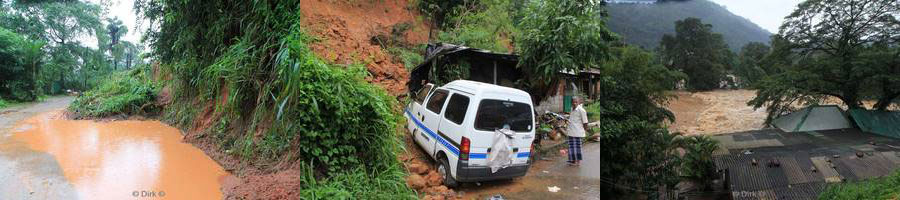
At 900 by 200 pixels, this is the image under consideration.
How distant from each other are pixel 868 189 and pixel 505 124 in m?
1.48

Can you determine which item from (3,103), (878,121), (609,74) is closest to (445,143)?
(609,74)

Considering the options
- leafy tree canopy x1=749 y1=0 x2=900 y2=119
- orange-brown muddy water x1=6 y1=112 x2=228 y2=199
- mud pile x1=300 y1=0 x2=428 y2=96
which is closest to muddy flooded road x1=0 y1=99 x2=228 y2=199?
orange-brown muddy water x1=6 y1=112 x2=228 y2=199

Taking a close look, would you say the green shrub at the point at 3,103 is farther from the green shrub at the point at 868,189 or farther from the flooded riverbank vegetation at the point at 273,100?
the green shrub at the point at 868,189

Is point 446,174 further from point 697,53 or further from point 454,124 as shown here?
point 697,53

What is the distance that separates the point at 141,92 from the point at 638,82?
4794mm

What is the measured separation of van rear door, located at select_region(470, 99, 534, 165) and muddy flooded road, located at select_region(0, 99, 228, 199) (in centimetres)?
189

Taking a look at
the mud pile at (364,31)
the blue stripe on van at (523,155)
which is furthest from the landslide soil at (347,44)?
the blue stripe on van at (523,155)

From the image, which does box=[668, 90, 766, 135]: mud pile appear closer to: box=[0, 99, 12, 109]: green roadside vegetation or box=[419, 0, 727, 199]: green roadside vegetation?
box=[419, 0, 727, 199]: green roadside vegetation

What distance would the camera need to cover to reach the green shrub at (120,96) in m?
3.93

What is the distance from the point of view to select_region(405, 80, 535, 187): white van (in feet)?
7.17

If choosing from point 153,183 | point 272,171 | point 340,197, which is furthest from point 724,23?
point 153,183

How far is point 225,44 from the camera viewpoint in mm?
3729

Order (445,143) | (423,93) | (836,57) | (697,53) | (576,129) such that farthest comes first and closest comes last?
(576,129)
(423,93)
(445,143)
(697,53)
(836,57)

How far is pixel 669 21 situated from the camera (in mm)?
2148
